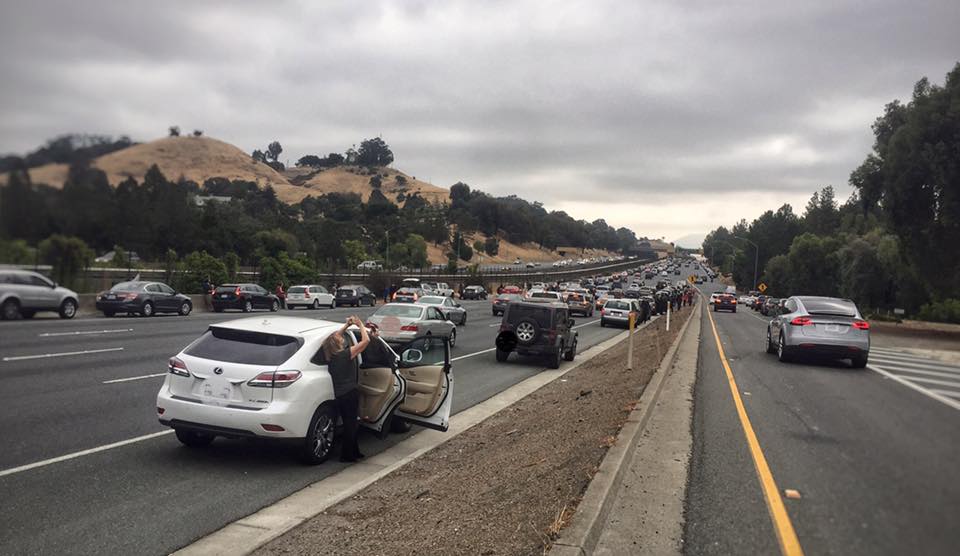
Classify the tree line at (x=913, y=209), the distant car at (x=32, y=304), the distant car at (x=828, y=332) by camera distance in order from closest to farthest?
the distant car at (x=828, y=332)
the distant car at (x=32, y=304)
the tree line at (x=913, y=209)

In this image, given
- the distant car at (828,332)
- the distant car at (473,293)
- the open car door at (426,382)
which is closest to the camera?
the open car door at (426,382)

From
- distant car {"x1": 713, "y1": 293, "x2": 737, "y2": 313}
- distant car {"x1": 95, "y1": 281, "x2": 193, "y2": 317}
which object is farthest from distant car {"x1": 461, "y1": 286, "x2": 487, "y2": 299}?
distant car {"x1": 95, "y1": 281, "x2": 193, "y2": 317}

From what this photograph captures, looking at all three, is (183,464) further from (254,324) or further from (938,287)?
(938,287)

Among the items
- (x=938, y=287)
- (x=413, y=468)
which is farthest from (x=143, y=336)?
(x=938, y=287)

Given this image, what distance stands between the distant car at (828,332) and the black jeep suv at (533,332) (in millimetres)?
5727

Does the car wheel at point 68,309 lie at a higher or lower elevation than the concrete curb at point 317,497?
higher

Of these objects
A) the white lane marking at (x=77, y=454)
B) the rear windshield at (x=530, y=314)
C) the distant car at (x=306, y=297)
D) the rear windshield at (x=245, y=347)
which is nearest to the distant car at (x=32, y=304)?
the white lane marking at (x=77, y=454)

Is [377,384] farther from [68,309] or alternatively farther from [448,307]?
[448,307]

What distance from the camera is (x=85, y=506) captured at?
6363mm

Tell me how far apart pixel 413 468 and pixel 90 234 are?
5.28 meters

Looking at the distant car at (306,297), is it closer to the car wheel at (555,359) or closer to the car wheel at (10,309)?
the car wheel at (10,309)

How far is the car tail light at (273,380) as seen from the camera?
305 inches

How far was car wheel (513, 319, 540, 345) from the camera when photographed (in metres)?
19.1

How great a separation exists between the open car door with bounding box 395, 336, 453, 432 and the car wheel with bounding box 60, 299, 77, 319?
19325 millimetres
